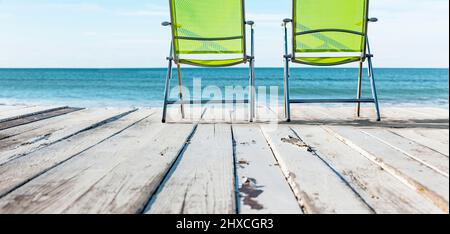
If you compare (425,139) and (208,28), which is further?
(208,28)

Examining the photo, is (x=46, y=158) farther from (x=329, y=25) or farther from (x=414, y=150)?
(x=329, y=25)

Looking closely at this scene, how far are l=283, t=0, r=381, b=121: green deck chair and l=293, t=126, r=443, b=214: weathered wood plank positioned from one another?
3.96ft

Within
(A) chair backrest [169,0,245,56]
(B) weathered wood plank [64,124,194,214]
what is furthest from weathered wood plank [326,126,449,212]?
(A) chair backrest [169,0,245,56]

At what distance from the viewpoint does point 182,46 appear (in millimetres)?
3057

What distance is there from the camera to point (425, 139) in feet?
6.39

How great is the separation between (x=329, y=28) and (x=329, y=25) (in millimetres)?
28

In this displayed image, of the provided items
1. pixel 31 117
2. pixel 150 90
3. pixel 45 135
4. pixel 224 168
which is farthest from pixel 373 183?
pixel 150 90

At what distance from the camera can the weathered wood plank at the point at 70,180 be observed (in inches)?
39.0

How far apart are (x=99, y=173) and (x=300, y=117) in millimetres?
2002

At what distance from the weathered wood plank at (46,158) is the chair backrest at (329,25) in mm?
1455

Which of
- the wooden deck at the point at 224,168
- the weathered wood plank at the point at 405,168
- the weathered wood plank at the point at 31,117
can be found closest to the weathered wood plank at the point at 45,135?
the wooden deck at the point at 224,168

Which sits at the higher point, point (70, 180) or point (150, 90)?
point (70, 180)

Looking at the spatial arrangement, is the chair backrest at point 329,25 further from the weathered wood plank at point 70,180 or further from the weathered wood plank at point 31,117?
the weathered wood plank at point 31,117

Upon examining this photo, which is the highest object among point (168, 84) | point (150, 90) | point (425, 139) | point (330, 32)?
point (330, 32)
